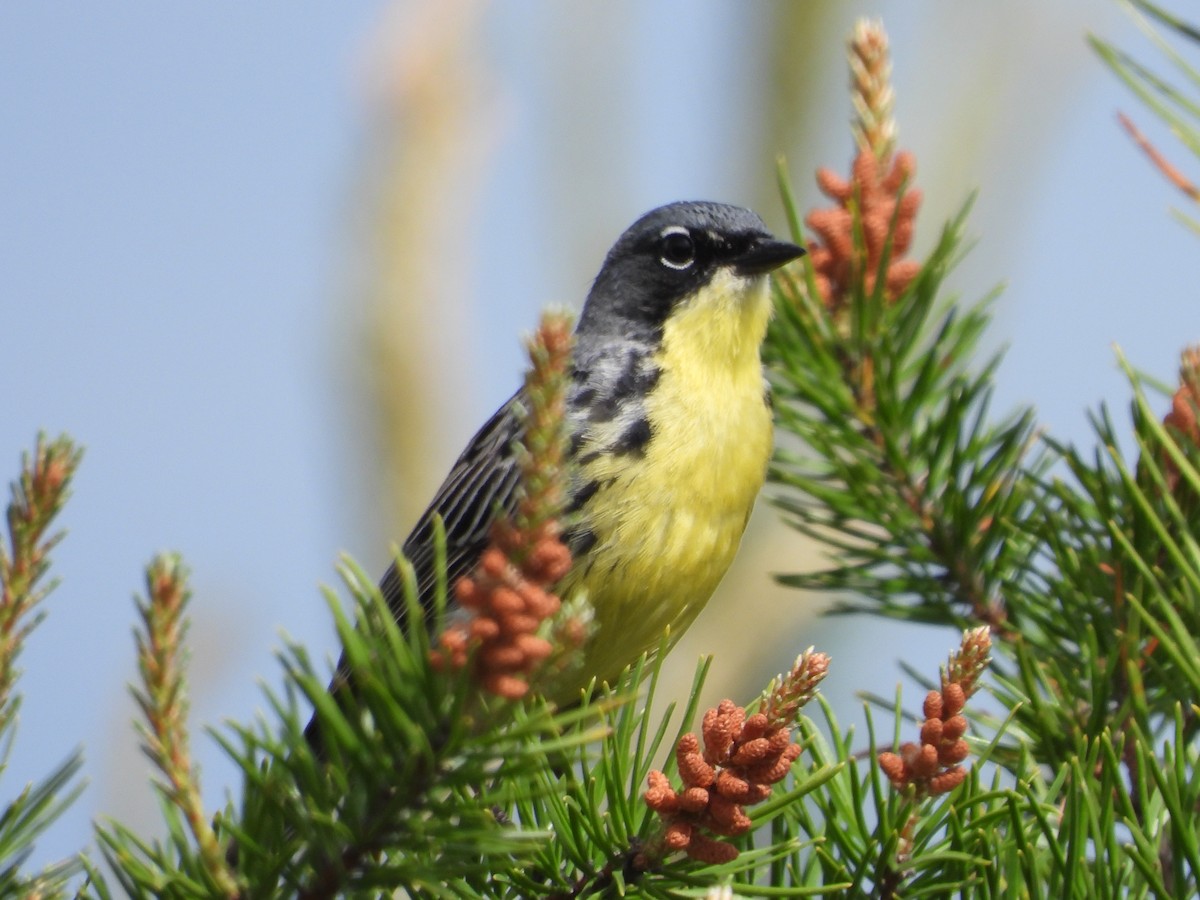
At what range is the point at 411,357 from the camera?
5.12 meters

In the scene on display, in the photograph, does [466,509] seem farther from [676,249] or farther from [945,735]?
[945,735]

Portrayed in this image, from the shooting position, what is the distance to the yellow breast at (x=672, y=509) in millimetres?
3572

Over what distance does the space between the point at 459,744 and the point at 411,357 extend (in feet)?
12.7

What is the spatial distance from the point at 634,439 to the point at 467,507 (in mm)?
624

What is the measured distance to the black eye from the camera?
459cm

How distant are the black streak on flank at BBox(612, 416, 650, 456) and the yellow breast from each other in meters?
0.02

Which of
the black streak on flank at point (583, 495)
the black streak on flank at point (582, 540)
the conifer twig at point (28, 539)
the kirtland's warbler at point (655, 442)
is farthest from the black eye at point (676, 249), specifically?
the conifer twig at point (28, 539)

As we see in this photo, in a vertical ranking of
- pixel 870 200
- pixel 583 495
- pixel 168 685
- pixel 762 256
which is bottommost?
pixel 168 685

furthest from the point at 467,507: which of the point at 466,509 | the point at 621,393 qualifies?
the point at 621,393

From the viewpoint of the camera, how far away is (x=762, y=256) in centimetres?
422

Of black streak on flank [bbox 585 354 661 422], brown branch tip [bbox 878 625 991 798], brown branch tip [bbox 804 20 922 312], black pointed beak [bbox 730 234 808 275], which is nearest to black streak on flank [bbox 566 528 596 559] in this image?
black streak on flank [bbox 585 354 661 422]

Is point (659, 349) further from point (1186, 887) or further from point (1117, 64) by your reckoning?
point (1186, 887)

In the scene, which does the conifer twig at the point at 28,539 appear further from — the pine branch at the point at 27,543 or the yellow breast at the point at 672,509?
the yellow breast at the point at 672,509

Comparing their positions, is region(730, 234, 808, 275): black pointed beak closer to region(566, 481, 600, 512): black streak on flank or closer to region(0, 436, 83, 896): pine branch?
region(566, 481, 600, 512): black streak on flank
